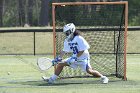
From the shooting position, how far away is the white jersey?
14359 mm

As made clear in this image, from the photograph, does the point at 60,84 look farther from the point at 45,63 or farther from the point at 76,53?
the point at 76,53

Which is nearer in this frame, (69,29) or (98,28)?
(69,29)

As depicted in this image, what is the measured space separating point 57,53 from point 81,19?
2.07m

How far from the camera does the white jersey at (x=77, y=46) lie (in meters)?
14.4

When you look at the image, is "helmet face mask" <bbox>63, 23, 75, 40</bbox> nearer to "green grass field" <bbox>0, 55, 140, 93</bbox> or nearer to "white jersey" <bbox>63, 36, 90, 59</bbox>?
"white jersey" <bbox>63, 36, 90, 59</bbox>

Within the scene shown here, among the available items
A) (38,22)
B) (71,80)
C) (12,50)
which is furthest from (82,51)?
(38,22)

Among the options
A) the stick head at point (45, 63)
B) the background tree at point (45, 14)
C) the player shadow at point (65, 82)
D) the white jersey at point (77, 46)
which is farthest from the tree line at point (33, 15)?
the stick head at point (45, 63)

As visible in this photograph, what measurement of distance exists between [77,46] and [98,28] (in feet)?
16.6

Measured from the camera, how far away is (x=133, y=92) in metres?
13.0

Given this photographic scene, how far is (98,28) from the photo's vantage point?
19.4 m

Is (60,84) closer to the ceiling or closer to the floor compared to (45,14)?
closer to the floor

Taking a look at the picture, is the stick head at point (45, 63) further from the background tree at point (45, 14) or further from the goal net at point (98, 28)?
the background tree at point (45, 14)

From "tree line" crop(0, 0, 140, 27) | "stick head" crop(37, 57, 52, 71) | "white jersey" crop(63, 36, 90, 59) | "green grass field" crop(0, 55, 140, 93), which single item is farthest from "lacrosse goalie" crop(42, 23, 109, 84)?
"tree line" crop(0, 0, 140, 27)

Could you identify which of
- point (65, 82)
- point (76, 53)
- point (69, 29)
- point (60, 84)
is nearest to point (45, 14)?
point (65, 82)
